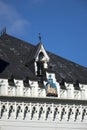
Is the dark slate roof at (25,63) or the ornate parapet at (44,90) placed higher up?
the dark slate roof at (25,63)

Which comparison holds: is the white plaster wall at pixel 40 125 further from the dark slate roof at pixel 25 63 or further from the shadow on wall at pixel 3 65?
the shadow on wall at pixel 3 65

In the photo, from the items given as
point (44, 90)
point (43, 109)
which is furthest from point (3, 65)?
point (43, 109)

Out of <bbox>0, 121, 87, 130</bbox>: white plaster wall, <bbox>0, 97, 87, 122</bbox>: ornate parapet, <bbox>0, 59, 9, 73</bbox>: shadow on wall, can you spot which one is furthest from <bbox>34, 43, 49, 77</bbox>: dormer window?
<bbox>0, 121, 87, 130</bbox>: white plaster wall

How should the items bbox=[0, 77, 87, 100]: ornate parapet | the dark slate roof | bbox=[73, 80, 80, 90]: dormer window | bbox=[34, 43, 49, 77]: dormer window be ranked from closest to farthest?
bbox=[0, 77, 87, 100]: ornate parapet
the dark slate roof
bbox=[73, 80, 80, 90]: dormer window
bbox=[34, 43, 49, 77]: dormer window

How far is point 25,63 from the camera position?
36.2 m

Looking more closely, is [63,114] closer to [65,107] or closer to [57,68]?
[65,107]

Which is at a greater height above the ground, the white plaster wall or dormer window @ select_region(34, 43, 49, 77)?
dormer window @ select_region(34, 43, 49, 77)

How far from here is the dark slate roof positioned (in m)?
34.4

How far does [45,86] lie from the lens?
110ft

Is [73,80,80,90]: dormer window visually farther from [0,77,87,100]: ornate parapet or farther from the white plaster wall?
the white plaster wall

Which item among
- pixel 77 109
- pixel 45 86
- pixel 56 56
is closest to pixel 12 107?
pixel 45 86

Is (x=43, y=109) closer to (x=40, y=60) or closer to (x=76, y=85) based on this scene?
(x=76, y=85)

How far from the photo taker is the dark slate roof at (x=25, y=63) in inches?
1355

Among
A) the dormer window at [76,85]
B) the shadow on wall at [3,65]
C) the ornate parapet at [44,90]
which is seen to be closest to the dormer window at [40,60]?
the ornate parapet at [44,90]
